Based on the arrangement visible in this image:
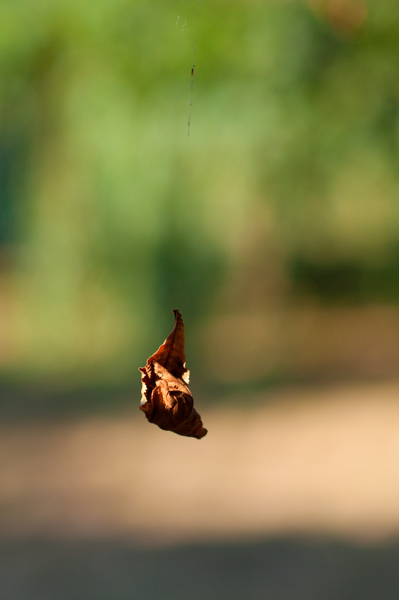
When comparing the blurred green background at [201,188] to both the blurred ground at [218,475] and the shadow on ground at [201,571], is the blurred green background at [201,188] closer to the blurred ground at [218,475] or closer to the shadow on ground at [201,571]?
the blurred ground at [218,475]

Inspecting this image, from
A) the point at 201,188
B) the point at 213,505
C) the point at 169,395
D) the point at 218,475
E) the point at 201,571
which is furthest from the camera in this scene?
the point at 201,188

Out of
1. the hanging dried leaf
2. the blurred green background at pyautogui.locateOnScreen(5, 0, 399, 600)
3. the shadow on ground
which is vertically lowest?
the shadow on ground

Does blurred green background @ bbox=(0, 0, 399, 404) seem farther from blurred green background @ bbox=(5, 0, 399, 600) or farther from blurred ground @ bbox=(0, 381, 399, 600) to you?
blurred ground @ bbox=(0, 381, 399, 600)

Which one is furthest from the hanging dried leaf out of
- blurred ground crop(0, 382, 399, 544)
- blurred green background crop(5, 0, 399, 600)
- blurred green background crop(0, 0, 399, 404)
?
blurred green background crop(0, 0, 399, 404)

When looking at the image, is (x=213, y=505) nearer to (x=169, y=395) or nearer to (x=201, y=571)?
(x=201, y=571)

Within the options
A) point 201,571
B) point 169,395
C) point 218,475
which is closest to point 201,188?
point 218,475

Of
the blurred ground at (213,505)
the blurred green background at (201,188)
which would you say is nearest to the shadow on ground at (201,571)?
the blurred ground at (213,505)
